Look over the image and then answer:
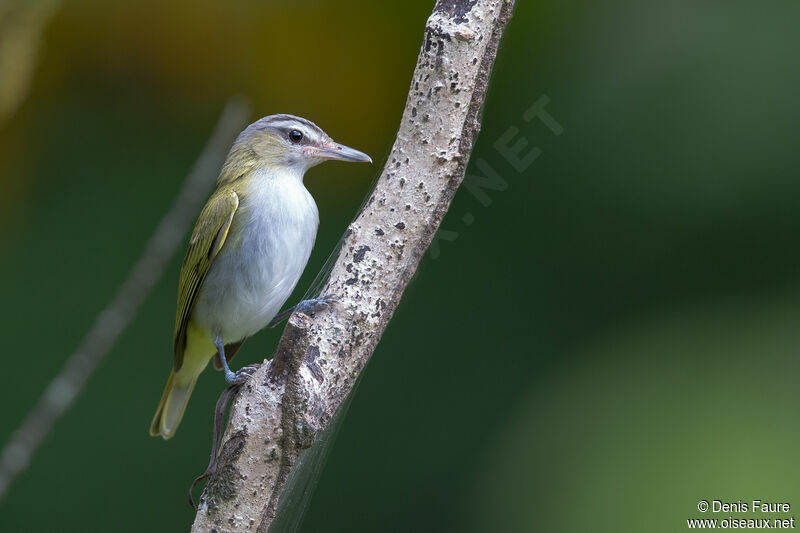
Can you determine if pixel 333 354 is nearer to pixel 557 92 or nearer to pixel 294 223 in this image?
pixel 294 223

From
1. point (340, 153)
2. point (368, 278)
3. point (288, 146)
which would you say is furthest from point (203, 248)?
point (368, 278)

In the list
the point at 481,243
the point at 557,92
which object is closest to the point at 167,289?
the point at 481,243

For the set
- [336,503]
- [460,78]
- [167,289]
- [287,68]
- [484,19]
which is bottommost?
[336,503]

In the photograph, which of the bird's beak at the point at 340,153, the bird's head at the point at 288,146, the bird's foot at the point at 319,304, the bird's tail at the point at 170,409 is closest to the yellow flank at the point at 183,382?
the bird's tail at the point at 170,409

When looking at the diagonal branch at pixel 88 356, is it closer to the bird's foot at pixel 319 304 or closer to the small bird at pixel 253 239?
the bird's foot at pixel 319 304

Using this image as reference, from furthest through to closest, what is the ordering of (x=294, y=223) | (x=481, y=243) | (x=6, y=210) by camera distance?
(x=481, y=243) < (x=6, y=210) < (x=294, y=223)

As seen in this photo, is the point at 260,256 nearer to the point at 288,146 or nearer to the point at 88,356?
the point at 288,146
